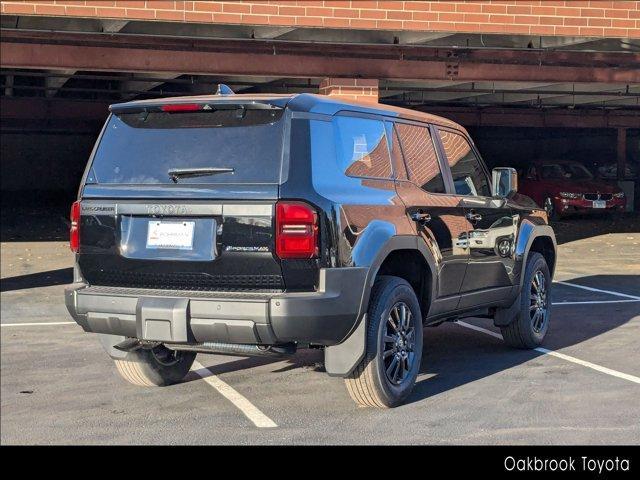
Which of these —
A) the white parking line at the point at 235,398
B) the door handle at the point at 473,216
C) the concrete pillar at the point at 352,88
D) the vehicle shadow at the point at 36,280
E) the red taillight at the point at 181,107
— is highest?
the concrete pillar at the point at 352,88

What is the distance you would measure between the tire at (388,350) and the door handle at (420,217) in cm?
43

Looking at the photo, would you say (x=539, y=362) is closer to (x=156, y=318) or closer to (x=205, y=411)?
(x=205, y=411)

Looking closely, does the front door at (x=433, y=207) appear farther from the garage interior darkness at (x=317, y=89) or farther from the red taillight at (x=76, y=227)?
the garage interior darkness at (x=317, y=89)

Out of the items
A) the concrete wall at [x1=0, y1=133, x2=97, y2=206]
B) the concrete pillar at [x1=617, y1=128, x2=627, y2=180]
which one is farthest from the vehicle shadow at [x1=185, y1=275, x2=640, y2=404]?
the concrete wall at [x1=0, y1=133, x2=97, y2=206]

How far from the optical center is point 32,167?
116 ft

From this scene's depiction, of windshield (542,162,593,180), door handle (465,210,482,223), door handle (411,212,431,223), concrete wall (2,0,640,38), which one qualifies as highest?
concrete wall (2,0,640,38)

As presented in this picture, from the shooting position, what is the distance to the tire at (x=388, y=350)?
610cm

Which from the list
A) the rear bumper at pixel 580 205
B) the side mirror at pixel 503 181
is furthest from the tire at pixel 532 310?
the rear bumper at pixel 580 205

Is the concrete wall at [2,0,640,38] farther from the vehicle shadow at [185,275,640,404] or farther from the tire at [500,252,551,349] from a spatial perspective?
the tire at [500,252,551,349]

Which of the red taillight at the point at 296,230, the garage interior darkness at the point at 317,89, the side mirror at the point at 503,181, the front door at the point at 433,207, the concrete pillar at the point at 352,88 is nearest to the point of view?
the red taillight at the point at 296,230

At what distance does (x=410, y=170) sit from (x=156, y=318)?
81.6 inches

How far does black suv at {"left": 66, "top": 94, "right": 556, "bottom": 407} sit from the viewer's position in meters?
5.59

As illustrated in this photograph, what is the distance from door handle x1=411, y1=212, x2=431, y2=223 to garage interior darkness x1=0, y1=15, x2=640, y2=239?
743 centimetres

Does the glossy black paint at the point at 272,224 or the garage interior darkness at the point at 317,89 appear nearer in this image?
the glossy black paint at the point at 272,224
